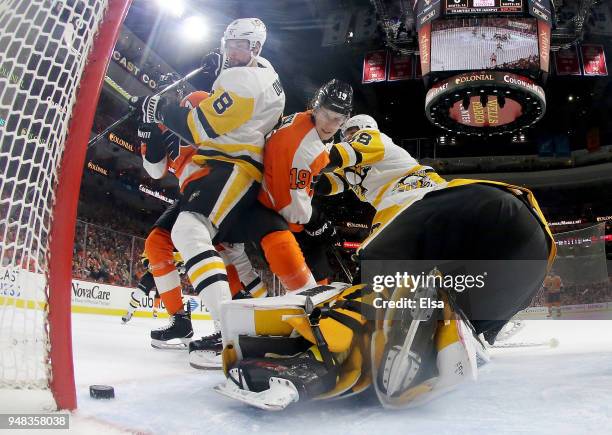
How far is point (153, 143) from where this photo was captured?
7.79 ft

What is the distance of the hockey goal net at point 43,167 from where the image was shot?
3.45 feet

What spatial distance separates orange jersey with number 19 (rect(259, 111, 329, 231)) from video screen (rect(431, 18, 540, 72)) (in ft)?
Result: 15.6

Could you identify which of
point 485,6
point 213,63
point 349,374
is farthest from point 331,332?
point 485,6

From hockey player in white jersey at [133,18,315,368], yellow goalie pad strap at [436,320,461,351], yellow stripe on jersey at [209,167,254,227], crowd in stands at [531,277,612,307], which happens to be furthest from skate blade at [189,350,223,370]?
crowd in stands at [531,277,612,307]

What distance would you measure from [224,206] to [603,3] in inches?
431

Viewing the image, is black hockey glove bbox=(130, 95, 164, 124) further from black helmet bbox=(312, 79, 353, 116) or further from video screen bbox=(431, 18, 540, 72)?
video screen bbox=(431, 18, 540, 72)

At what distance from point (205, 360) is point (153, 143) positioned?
3.53 ft

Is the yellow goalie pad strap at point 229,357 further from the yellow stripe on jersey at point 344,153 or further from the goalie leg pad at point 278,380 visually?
the yellow stripe on jersey at point 344,153

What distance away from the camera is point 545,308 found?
6957 mm

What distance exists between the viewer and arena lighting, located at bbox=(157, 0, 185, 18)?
8750 millimetres

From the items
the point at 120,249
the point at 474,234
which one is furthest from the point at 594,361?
the point at 120,249

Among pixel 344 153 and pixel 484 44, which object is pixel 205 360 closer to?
pixel 344 153

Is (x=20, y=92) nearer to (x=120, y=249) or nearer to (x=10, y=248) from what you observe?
(x=10, y=248)

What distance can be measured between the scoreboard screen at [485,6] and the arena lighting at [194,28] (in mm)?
5411
